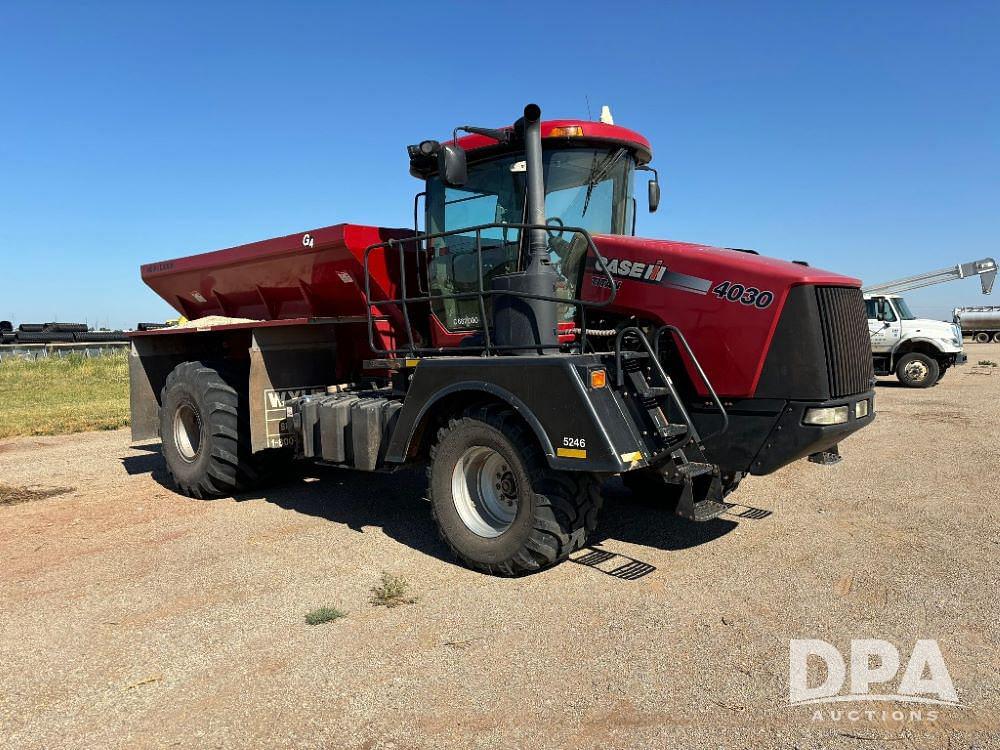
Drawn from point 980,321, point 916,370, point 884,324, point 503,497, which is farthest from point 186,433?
point 980,321

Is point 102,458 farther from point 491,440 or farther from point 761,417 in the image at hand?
point 761,417

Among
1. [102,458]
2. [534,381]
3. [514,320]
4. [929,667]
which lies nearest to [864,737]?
[929,667]

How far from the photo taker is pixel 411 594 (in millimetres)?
4535

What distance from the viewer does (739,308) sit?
450 cm

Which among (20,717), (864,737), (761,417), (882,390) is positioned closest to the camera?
(864,737)

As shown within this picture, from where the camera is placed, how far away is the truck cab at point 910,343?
16938 millimetres

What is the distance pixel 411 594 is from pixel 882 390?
15115mm

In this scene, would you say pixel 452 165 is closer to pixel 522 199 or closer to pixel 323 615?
pixel 522 199

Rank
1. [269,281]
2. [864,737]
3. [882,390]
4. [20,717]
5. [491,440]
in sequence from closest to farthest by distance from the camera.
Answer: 1. [864,737]
2. [20,717]
3. [491,440]
4. [269,281]
5. [882,390]

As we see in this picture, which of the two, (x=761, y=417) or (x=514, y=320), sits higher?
(x=514, y=320)

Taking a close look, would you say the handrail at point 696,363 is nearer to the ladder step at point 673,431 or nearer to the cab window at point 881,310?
the ladder step at point 673,431

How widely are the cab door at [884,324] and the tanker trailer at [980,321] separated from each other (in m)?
30.7

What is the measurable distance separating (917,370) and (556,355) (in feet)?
50.5

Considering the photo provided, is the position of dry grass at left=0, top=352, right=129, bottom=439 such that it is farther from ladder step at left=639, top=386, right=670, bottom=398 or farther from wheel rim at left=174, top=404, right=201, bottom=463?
ladder step at left=639, top=386, right=670, bottom=398
